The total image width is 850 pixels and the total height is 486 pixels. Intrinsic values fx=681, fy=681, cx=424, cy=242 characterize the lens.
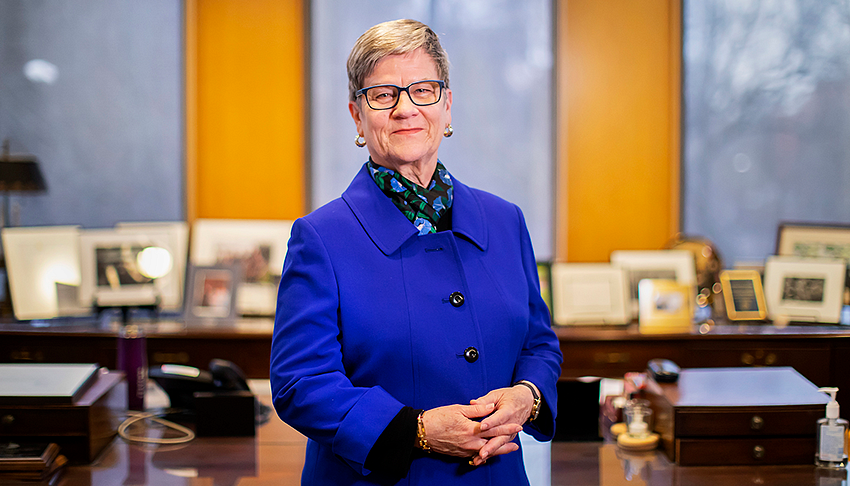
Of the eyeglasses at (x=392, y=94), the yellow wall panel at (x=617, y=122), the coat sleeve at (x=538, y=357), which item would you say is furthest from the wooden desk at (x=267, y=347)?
the eyeglasses at (x=392, y=94)

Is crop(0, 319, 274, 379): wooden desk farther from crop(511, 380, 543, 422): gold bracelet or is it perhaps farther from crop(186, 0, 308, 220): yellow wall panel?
crop(511, 380, 543, 422): gold bracelet

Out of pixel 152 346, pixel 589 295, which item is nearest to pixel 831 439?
pixel 589 295

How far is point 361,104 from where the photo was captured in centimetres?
141

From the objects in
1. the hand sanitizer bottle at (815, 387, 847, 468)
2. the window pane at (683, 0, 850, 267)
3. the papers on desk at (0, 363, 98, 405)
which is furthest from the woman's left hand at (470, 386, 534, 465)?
the window pane at (683, 0, 850, 267)

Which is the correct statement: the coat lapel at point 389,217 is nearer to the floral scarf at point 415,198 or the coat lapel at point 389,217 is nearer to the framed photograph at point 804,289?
the floral scarf at point 415,198

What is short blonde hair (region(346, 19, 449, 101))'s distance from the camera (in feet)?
→ 4.46

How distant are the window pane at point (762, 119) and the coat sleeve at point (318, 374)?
366 centimetres

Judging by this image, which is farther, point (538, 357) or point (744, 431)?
point (744, 431)

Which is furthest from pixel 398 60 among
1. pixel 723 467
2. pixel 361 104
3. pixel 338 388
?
pixel 723 467

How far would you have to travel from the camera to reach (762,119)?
14.1 feet

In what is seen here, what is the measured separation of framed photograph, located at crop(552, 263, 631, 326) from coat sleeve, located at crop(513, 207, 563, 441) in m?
1.98

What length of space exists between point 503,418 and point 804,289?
2.82m

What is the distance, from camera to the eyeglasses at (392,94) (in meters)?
1.38

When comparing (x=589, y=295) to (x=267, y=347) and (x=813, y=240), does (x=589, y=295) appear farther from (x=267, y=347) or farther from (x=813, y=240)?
(x=267, y=347)
